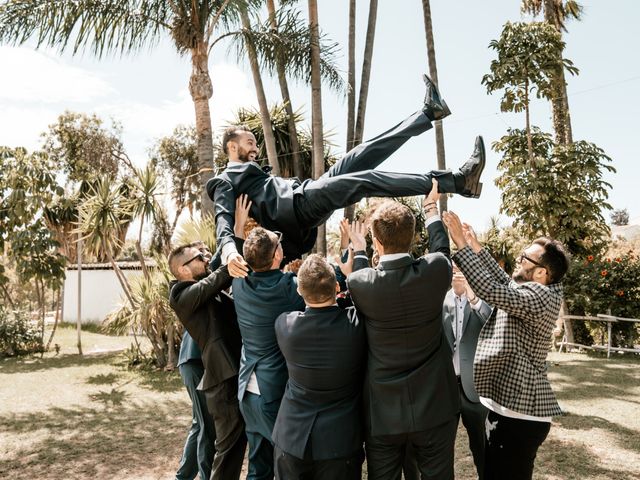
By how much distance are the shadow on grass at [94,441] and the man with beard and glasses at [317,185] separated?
312 cm

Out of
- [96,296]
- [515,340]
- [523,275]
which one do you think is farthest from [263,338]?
[96,296]

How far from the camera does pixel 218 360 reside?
3.66 meters

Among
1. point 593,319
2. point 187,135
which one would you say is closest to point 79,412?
point 593,319

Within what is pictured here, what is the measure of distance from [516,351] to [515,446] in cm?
51

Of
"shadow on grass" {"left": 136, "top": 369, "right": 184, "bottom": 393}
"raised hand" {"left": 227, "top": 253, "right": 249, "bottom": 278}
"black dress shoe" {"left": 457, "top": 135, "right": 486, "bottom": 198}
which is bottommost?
"shadow on grass" {"left": 136, "top": 369, "right": 184, "bottom": 393}

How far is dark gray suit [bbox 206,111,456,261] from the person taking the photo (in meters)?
3.66

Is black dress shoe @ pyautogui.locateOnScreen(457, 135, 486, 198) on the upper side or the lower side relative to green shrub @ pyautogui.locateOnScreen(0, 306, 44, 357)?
upper

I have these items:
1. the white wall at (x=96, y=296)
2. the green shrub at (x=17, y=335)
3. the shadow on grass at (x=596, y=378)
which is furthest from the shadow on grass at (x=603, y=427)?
the white wall at (x=96, y=296)

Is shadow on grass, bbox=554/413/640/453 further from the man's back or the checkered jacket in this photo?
the man's back

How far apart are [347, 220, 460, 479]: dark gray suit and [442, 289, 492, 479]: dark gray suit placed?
987 mm

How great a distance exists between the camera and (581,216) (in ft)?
40.5

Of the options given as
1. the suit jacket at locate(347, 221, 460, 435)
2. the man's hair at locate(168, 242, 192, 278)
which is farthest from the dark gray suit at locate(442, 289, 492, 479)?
the man's hair at locate(168, 242, 192, 278)

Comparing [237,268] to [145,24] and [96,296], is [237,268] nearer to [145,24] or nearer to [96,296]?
[145,24]

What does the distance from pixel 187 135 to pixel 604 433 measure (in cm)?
2848
